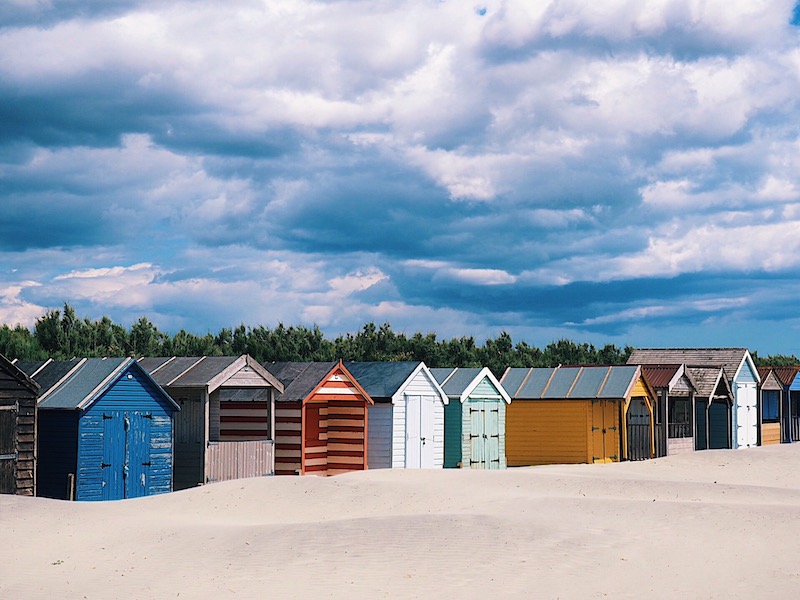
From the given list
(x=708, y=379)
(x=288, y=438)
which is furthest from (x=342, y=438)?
(x=708, y=379)

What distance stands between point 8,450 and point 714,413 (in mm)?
35102

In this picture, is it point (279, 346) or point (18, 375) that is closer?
point (18, 375)

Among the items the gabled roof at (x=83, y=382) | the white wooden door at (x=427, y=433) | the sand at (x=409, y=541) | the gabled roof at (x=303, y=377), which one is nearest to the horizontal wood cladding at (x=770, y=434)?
the white wooden door at (x=427, y=433)

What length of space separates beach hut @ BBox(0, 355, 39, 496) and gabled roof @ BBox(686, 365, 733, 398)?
29.6 meters

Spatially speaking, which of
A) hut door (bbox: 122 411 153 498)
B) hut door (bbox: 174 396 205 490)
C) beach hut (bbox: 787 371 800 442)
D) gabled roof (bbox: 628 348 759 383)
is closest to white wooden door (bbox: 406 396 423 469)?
hut door (bbox: 174 396 205 490)

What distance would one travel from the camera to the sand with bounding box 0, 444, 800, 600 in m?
17.0

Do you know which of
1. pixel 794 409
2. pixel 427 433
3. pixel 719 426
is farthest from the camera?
pixel 794 409

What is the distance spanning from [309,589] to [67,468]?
12.6 metres

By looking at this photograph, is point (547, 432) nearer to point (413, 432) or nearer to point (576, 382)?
point (576, 382)

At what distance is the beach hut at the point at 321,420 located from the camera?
32688 mm

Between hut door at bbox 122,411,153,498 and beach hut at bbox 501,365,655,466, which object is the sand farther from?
beach hut at bbox 501,365,655,466

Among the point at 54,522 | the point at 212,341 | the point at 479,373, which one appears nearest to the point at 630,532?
the point at 54,522

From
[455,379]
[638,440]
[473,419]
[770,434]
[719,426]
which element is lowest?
[770,434]

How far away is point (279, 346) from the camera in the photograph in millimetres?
64750
